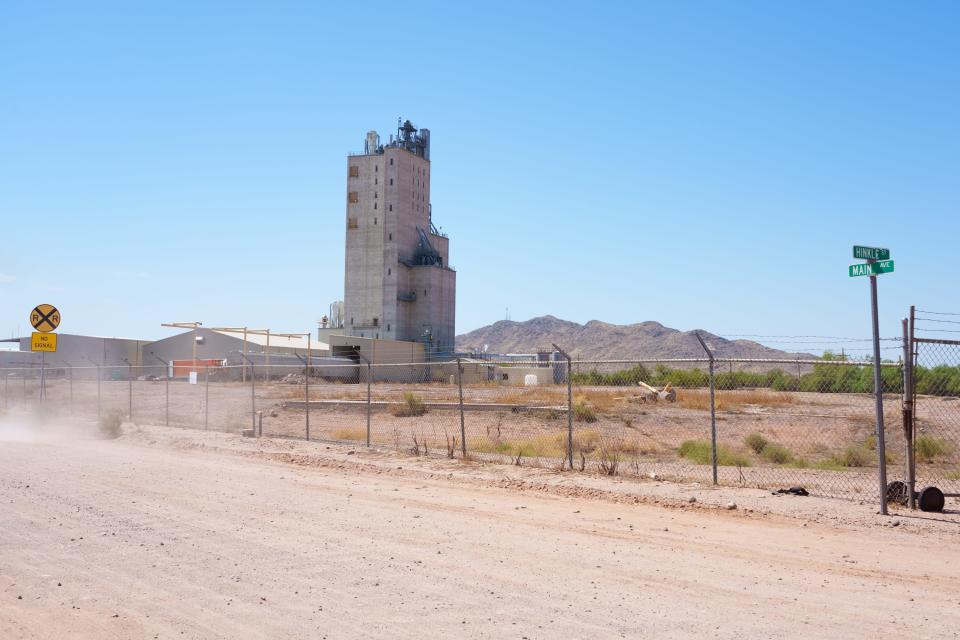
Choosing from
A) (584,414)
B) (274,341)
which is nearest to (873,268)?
(584,414)

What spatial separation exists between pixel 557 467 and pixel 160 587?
10115mm

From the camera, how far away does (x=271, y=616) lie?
21.9 feet

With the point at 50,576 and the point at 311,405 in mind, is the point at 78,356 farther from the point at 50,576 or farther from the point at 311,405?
Answer: the point at 50,576

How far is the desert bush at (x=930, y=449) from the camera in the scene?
18016 millimetres

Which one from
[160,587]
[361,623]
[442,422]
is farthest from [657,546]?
[442,422]

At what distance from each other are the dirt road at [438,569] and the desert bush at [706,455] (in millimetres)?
6375

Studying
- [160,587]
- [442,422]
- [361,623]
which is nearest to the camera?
[361,623]

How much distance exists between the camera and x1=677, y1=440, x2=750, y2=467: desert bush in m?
18.1

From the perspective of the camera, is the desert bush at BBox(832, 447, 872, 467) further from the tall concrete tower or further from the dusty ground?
the tall concrete tower

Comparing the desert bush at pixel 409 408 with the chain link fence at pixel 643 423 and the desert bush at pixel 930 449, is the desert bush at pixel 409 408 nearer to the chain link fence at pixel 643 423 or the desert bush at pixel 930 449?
the chain link fence at pixel 643 423

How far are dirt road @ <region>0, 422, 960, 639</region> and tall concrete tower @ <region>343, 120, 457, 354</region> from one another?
3468 inches

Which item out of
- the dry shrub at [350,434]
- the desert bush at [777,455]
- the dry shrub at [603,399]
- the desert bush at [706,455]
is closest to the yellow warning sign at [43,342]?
the dry shrub at [350,434]

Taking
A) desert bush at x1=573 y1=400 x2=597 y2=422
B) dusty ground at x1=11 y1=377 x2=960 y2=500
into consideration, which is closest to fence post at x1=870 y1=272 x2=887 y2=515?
dusty ground at x1=11 y1=377 x2=960 y2=500

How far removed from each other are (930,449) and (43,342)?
23774 mm
